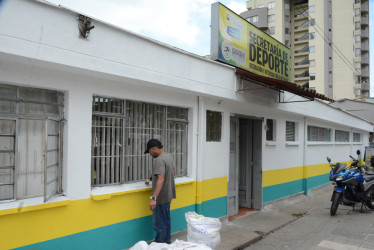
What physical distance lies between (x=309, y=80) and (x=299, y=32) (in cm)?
922

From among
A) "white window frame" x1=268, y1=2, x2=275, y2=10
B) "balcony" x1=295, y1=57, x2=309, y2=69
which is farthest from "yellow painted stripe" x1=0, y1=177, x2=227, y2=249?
"white window frame" x1=268, y1=2, x2=275, y2=10

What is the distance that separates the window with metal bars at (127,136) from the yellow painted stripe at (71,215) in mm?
317

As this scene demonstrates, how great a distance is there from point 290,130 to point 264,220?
12.4ft

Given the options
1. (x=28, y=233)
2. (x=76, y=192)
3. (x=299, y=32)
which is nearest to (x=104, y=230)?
(x=76, y=192)

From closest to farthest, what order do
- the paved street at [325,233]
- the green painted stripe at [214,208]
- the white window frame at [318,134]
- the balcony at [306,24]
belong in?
the paved street at [325,233] → the green painted stripe at [214,208] → the white window frame at [318,134] → the balcony at [306,24]

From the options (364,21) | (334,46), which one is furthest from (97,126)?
(364,21)

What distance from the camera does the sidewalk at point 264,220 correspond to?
549 cm

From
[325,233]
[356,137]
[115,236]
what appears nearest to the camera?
[115,236]

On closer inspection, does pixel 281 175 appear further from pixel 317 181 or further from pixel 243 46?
pixel 243 46

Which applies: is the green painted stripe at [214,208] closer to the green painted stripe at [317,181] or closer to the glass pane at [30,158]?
the glass pane at [30,158]

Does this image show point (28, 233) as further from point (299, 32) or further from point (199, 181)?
point (299, 32)

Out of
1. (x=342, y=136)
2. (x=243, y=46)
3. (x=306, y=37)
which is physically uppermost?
(x=306, y=37)

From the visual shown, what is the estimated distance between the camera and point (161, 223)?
454 cm

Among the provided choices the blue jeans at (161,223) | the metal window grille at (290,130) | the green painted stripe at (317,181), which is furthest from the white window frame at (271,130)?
the blue jeans at (161,223)
